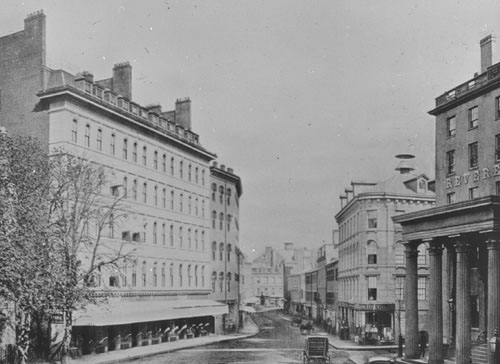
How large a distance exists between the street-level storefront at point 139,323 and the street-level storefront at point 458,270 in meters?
16.5

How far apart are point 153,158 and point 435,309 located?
2801 centimetres

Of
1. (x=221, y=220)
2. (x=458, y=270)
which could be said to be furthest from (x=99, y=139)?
(x=221, y=220)

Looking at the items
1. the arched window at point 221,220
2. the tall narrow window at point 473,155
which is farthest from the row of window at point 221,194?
the tall narrow window at point 473,155

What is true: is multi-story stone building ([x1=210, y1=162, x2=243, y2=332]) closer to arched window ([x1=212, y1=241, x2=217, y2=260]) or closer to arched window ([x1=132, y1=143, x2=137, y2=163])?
arched window ([x1=212, y1=241, x2=217, y2=260])

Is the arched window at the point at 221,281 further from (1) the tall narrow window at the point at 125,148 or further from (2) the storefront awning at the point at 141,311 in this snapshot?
(1) the tall narrow window at the point at 125,148

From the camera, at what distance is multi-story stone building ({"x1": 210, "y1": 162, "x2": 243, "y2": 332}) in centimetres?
6888

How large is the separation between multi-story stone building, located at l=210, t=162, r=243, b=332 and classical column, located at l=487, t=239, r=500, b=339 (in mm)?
41918

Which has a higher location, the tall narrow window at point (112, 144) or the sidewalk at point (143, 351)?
the tall narrow window at point (112, 144)

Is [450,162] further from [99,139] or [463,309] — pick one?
[99,139]

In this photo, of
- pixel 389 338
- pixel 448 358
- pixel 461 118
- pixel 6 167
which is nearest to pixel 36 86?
pixel 6 167

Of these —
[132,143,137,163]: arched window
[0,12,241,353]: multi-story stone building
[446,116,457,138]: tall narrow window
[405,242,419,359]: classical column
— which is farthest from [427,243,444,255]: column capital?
[132,143,137,163]: arched window

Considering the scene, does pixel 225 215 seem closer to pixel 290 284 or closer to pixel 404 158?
pixel 404 158

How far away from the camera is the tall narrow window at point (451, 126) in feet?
132

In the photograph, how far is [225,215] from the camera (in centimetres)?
7194
